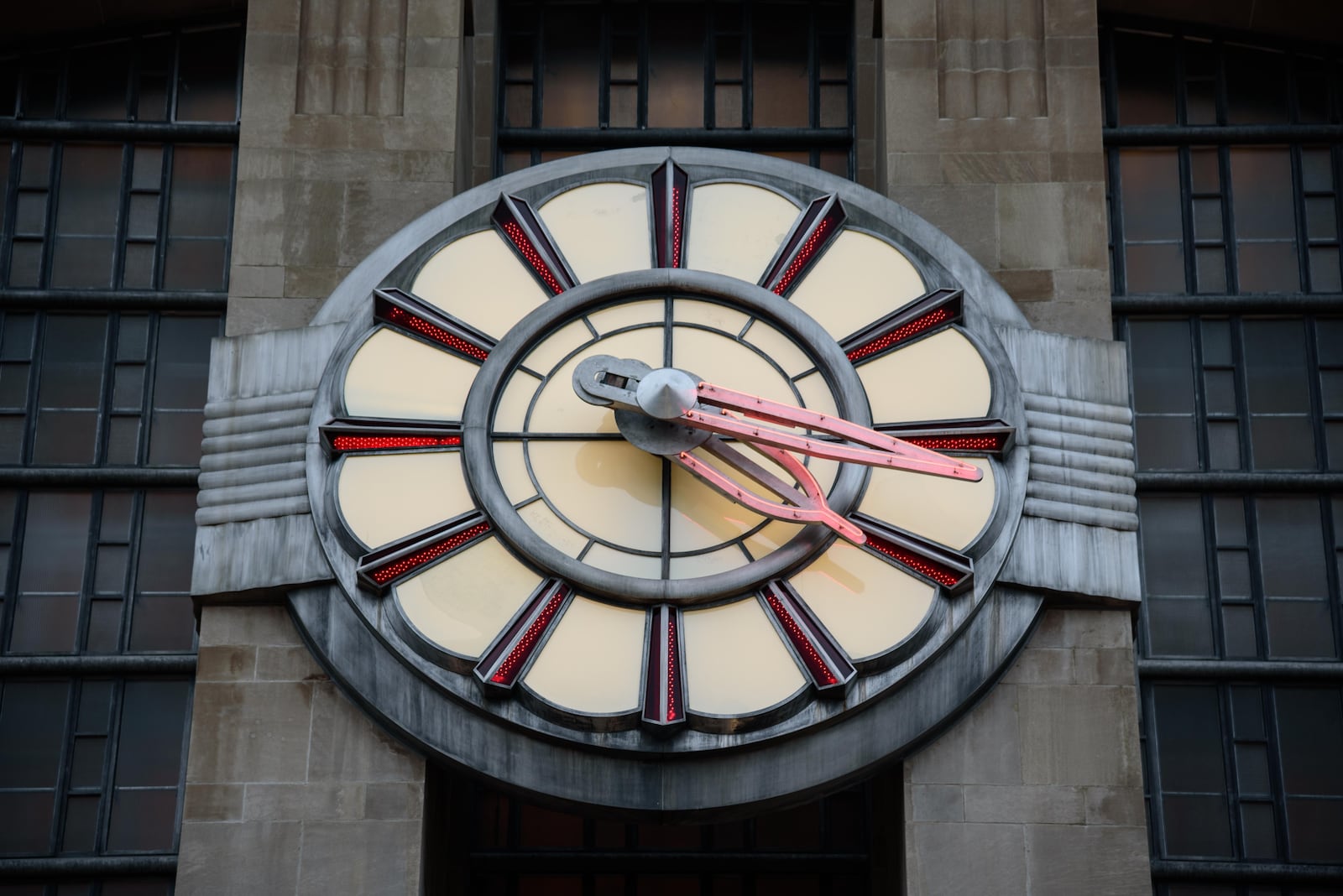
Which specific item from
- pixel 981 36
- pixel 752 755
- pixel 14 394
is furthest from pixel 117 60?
pixel 752 755

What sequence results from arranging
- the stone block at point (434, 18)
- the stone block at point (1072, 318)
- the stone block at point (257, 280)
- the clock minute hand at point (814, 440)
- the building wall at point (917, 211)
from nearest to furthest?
the building wall at point (917, 211) → the clock minute hand at point (814, 440) → the stone block at point (1072, 318) → the stone block at point (257, 280) → the stone block at point (434, 18)

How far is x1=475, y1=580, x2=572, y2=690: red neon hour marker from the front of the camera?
13578 mm

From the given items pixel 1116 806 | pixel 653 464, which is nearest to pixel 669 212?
pixel 653 464

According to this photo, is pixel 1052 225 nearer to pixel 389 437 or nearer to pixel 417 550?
pixel 389 437

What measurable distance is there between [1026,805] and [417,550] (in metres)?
4.07

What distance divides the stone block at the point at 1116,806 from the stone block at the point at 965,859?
486 millimetres

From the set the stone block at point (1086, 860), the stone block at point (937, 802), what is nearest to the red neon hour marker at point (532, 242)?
the stone block at point (937, 802)

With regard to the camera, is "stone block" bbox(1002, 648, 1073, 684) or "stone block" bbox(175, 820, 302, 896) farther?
"stone block" bbox(1002, 648, 1073, 684)

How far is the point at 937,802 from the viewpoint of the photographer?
1377cm

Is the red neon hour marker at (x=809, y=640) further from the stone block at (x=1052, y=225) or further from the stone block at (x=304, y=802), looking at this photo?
the stone block at (x=1052, y=225)

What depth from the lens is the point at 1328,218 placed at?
17.7 metres

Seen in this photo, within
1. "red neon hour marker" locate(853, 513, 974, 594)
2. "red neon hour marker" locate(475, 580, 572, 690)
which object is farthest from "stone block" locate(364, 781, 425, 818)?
"red neon hour marker" locate(853, 513, 974, 594)

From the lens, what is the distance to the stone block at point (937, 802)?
45.1 ft

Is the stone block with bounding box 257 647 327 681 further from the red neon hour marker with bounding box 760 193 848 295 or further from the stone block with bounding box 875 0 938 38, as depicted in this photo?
the stone block with bounding box 875 0 938 38
